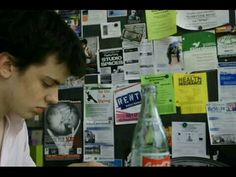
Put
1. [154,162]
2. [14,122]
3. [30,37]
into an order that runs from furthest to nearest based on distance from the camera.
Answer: [14,122] < [30,37] < [154,162]

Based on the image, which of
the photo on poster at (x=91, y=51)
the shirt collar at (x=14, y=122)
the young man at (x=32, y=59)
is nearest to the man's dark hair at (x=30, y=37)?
the young man at (x=32, y=59)

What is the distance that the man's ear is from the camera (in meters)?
0.74

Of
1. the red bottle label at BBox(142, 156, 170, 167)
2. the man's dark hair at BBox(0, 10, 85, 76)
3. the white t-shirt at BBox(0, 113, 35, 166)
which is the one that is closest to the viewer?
the red bottle label at BBox(142, 156, 170, 167)

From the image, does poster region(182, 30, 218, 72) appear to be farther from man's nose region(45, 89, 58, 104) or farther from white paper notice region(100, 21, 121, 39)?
man's nose region(45, 89, 58, 104)

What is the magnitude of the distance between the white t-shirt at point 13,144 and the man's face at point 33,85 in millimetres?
103

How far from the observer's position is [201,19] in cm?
99

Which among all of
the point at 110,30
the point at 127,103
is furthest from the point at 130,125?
the point at 110,30

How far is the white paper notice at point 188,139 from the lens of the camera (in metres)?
0.97

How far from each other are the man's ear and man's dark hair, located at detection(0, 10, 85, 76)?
0.01 m

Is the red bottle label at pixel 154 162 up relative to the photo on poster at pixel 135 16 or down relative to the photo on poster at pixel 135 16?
down

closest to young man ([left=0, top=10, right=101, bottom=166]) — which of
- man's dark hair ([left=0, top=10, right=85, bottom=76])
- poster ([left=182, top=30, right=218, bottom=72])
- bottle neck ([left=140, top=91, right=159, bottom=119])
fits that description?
man's dark hair ([left=0, top=10, right=85, bottom=76])

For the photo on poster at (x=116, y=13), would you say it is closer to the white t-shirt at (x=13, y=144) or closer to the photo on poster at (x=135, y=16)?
the photo on poster at (x=135, y=16)

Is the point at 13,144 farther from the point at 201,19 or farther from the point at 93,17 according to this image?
the point at 201,19

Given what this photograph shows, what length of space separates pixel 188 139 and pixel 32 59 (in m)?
0.48
